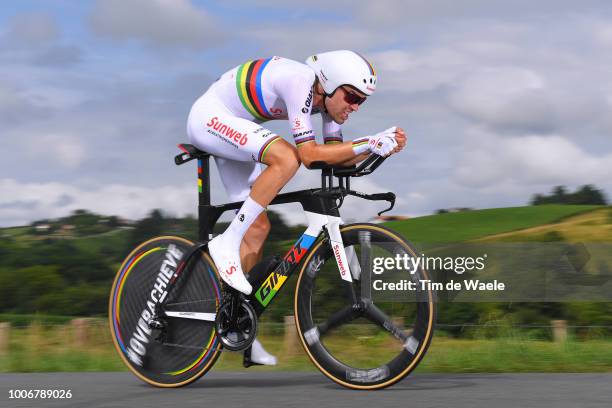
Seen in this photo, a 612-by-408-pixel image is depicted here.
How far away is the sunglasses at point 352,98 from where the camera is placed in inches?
224

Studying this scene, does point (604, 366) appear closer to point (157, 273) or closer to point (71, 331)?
point (157, 273)

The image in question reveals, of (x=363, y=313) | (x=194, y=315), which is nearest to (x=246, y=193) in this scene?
(x=194, y=315)

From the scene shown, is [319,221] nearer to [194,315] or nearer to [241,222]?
[241,222]

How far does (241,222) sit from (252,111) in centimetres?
73

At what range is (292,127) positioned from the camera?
5.61m

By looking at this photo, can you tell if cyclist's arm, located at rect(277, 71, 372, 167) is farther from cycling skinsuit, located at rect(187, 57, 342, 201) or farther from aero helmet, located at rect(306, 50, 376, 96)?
aero helmet, located at rect(306, 50, 376, 96)

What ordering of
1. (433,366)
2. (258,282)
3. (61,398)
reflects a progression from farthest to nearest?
1. (433,366)
2. (258,282)
3. (61,398)

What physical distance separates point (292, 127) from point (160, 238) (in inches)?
58.7

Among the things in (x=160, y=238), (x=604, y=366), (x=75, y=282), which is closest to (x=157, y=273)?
(x=160, y=238)

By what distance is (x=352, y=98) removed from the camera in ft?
18.8

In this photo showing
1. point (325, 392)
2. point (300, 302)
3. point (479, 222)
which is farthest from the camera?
point (479, 222)

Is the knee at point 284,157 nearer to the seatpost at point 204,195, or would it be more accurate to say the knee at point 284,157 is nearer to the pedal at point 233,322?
the seatpost at point 204,195

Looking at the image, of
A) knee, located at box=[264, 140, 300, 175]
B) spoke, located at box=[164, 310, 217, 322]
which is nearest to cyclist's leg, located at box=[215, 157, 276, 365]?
spoke, located at box=[164, 310, 217, 322]

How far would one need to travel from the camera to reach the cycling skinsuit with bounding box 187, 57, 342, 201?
5609 mm
